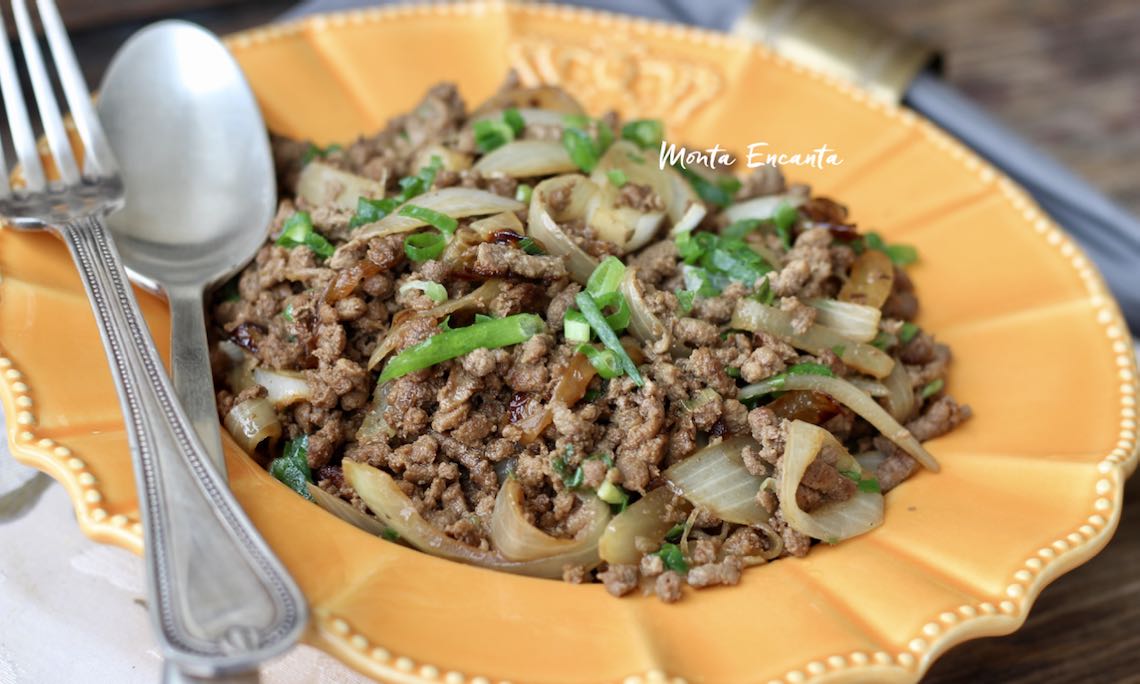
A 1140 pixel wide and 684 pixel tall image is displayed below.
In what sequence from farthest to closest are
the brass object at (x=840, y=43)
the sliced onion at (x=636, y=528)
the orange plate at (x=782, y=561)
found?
the brass object at (x=840, y=43)
the sliced onion at (x=636, y=528)
the orange plate at (x=782, y=561)

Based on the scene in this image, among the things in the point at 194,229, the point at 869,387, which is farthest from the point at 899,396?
the point at 194,229

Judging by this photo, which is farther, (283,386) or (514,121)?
(514,121)

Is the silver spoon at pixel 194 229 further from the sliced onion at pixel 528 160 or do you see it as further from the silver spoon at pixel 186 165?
the sliced onion at pixel 528 160

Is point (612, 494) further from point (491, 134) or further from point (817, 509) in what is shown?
point (491, 134)

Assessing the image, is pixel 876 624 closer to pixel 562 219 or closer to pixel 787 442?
pixel 787 442

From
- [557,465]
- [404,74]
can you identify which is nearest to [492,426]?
[557,465]

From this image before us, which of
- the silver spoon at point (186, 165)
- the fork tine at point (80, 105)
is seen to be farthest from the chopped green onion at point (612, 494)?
the fork tine at point (80, 105)
